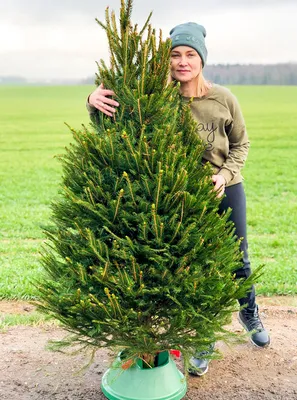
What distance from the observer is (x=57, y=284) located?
378 cm

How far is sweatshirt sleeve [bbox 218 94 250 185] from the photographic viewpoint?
4.40m

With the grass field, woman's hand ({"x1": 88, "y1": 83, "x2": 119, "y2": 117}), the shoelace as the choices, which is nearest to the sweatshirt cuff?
woman's hand ({"x1": 88, "y1": 83, "x2": 119, "y2": 117})

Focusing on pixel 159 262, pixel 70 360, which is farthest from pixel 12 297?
pixel 159 262

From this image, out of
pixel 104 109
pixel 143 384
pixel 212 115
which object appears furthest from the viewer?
pixel 212 115

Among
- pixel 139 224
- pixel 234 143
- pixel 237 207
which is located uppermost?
pixel 234 143

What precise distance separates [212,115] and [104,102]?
977 millimetres

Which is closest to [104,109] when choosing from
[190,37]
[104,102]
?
[104,102]

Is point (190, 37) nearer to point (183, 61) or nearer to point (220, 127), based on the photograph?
point (183, 61)

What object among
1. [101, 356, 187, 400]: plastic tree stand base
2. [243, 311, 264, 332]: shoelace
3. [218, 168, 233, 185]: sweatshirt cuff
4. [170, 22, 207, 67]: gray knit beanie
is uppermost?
[170, 22, 207, 67]: gray knit beanie

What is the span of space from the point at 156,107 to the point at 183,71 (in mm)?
653

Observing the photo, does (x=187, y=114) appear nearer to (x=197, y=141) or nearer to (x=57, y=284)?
(x=197, y=141)

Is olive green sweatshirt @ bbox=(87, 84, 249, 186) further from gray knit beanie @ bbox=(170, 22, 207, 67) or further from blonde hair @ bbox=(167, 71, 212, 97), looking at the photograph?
gray knit beanie @ bbox=(170, 22, 207, 67)

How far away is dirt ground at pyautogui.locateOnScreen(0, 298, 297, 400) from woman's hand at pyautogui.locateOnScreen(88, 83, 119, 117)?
189cm

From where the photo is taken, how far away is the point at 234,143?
4.59 meters
